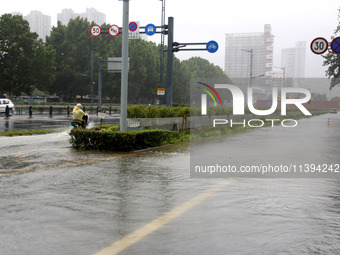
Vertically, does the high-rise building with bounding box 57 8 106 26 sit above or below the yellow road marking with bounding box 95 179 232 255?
above

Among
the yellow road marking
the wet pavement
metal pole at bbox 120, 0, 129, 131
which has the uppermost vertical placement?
metal pole at bbox 120, 0, 129, 131

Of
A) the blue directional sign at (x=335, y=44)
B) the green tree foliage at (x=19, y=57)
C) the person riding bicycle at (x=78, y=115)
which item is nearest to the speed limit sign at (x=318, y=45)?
the blue directional sign at (x=335, y=44)

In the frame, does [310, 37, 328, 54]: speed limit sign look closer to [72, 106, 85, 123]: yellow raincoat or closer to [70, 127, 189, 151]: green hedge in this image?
[70, 127, 189, 151]: green hedge

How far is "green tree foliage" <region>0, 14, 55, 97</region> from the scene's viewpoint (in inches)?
2527

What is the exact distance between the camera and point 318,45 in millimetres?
24594

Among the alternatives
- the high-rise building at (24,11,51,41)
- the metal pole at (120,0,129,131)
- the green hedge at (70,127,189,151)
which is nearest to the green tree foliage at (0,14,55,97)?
the metal pole at (120,0,129,131)

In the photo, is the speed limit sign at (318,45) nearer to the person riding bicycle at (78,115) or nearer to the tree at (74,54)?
the person riding bicycle at (78,115)

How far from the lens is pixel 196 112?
25.8 meters

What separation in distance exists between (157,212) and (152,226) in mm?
740

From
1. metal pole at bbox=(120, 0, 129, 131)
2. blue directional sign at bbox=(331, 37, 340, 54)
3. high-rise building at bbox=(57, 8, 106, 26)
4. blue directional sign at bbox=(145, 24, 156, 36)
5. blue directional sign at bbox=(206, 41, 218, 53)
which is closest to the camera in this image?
metal pole at bbox=(120, 0, 129, 131)

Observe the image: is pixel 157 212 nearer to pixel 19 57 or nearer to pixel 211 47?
pixel 211 47

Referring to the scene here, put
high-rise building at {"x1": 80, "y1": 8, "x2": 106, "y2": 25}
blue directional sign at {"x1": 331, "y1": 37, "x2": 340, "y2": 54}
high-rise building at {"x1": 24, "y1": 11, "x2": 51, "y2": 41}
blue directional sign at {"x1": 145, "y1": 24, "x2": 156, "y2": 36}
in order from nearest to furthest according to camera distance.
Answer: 1. blue directional sign at {"x1": 331, "y1": 37, "x2": 340, "y2": 54}
2. blue directional sign at {"x1": 145, "y1": 24, "x2": 156, "y2": 36}
3. high-rise building at {"x1": 80, "y1": 8, "x2": 106, "y2": 25}
4. high-rise building at {"x1": 24, "y1": 11, "x2": 51, "y2": 41}

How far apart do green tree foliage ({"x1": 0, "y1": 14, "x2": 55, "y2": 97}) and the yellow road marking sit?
201 ft

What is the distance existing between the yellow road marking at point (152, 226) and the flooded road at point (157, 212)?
12 millimetres
